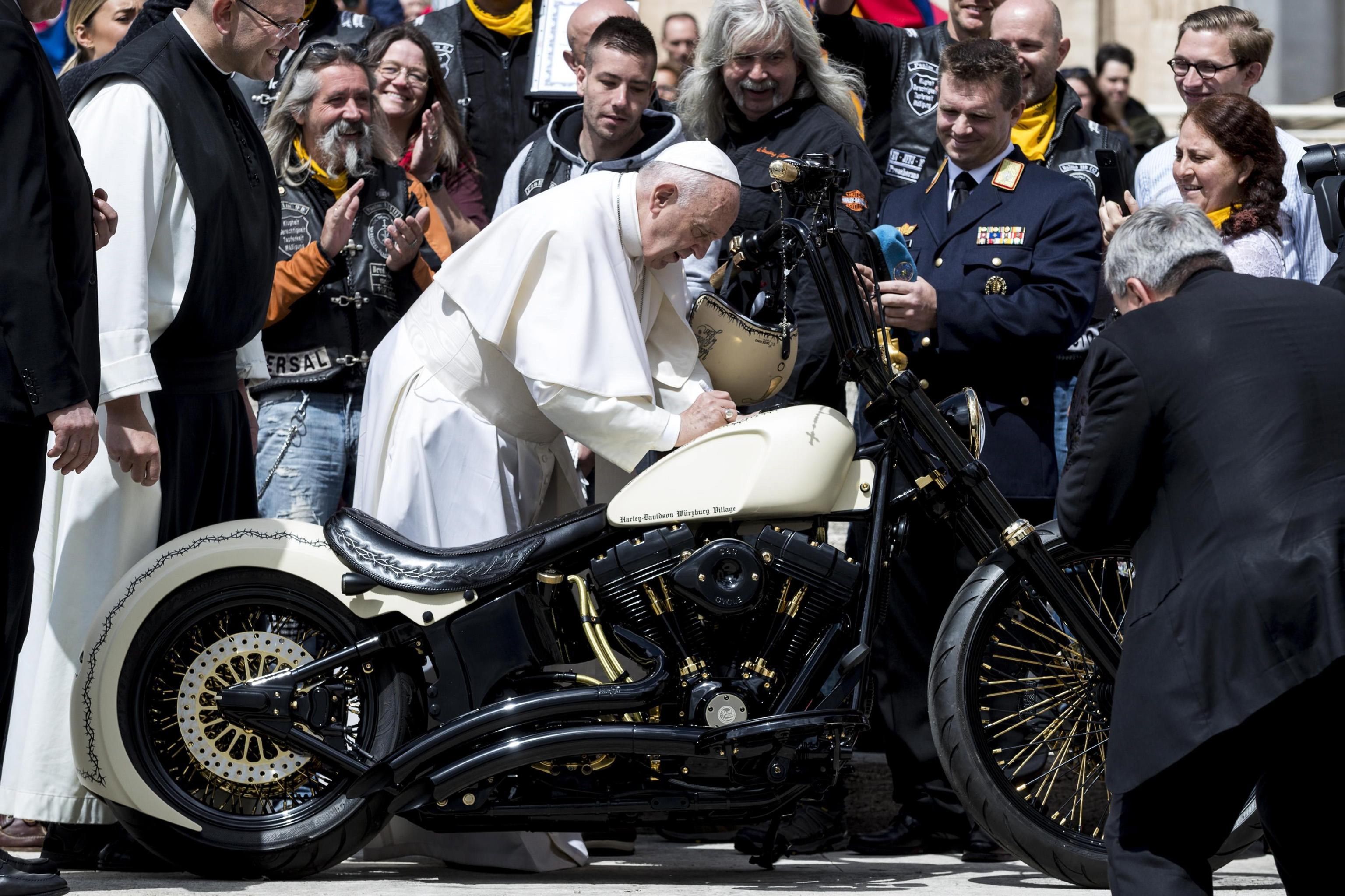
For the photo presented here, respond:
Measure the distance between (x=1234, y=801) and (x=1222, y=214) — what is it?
7.95 ft

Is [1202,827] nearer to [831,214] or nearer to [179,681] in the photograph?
[831,214]

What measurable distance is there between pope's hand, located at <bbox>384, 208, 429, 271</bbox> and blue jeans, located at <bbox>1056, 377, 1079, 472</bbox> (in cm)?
217

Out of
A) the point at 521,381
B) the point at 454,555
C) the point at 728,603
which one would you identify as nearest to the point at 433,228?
the point at 521,381

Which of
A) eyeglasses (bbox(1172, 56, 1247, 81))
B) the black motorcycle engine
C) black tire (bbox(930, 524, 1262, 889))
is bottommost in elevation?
black tire (bbox(930, 524, 1262, 889))

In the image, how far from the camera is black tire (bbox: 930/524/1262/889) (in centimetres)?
449

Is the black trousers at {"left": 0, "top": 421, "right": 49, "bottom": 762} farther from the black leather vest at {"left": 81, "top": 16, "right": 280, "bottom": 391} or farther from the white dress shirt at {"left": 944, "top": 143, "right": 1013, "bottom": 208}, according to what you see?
the white dress shirt at {"left": 944, "top": 143, "right": 1013, "bottom": 208}

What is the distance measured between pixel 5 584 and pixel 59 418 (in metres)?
0.40

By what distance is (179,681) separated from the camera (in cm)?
470

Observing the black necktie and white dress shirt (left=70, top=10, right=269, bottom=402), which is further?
the black necktie

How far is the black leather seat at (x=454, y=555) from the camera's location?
460 centimetres

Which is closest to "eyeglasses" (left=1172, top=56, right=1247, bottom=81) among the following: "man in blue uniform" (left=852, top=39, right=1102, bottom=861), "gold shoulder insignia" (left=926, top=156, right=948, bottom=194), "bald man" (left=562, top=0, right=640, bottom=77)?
Answer: "man in blue uniform" (left=852, top=39, right=1102, bottom=861)

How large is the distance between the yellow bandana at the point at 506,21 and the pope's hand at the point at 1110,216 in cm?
249

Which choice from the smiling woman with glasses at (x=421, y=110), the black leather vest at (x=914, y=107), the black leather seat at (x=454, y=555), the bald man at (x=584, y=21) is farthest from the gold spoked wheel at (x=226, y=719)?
the black leather vest at (x=914, y=107)

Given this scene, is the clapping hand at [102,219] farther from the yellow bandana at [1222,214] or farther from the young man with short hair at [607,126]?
the yellow bandana at [1222,214]
